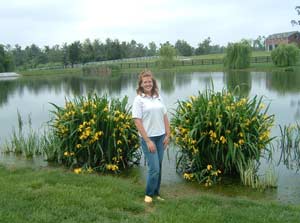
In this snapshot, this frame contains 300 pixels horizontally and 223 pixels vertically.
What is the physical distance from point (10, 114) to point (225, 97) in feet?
40.2

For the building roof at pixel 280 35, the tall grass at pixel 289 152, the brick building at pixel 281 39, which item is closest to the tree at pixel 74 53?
the brick building at pixel 281 39

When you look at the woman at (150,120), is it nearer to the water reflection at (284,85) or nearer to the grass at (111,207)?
the grass at (111,207)

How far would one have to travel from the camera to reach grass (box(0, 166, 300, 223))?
425cm

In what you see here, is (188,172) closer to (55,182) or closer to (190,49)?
(55,182)

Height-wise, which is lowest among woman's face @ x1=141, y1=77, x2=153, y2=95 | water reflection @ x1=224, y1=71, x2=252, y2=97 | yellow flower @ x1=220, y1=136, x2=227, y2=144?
water reflection @ x1=224, y1=71, x2=252, y2=97

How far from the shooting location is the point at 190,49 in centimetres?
9862

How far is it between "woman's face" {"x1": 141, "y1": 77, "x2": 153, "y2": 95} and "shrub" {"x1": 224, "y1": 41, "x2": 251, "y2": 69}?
45.7m

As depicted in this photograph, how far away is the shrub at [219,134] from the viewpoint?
Answer: 6402 millimetres

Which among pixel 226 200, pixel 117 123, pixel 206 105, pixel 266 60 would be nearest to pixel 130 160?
pixel 117 123

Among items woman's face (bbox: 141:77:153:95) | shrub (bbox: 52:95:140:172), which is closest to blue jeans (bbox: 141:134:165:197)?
woman's face (bbox: 141:77:153:95)

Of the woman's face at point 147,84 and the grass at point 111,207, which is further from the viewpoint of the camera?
the woman's face at point 147,84

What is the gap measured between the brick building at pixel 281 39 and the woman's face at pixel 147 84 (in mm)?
84867

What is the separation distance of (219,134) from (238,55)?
44.4 m

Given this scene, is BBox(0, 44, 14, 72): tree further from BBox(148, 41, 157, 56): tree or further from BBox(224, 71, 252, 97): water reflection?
BBox(224, 71, 252, 97): water reflection
